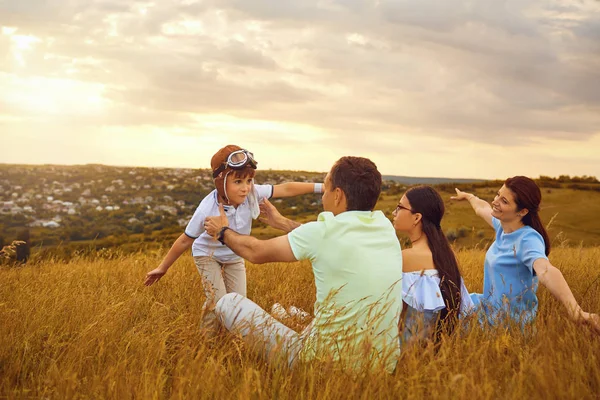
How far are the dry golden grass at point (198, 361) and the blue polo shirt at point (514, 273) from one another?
381 mm

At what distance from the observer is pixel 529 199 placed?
4367mm

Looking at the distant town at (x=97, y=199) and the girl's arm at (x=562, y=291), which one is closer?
the girl's arm at (x=562, y=291)

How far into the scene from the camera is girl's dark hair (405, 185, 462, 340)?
13.2 ft

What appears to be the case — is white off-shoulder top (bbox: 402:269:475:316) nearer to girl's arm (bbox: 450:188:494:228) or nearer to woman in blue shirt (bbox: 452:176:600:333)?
woman in blue shirt (bbox: 452:176:600:333)

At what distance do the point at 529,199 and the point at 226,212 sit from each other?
9.19ft

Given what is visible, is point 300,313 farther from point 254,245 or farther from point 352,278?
point 352,278

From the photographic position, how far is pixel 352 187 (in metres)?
3.24

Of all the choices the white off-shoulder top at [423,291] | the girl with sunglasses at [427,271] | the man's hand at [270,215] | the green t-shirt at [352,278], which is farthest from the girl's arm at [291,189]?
the green t-shirt at [352,278]

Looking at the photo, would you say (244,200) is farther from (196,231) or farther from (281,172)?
(281,172)

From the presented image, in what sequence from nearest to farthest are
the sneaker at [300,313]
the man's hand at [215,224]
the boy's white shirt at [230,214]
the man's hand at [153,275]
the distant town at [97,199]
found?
the man's hand at [215,224]
the sneaker at [300,313]
the man's hand at [153,275]
the boy's white shirt at [230,214]
the distant town at [97,199]

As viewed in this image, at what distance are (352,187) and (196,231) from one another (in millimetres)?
2118

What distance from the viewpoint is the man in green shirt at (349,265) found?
317 centimetres

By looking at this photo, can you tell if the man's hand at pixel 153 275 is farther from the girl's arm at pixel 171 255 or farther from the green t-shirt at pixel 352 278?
the green t-shirt at pixel 352 278

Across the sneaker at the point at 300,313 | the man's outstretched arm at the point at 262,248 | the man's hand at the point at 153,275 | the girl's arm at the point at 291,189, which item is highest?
the girl's arm at the point at 291,189
